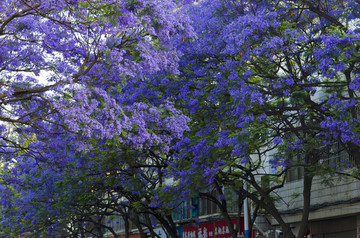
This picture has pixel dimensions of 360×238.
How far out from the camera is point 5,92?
10859 millimetres

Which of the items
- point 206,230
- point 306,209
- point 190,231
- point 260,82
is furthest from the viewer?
point 190,231

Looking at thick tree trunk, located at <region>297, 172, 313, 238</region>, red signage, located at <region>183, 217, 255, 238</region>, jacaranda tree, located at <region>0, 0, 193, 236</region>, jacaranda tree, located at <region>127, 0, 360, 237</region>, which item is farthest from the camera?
red signage, located at <region>183, 217, 255, 238</region>

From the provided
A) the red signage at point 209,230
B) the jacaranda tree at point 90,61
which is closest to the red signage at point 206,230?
the red signage at point 209,230

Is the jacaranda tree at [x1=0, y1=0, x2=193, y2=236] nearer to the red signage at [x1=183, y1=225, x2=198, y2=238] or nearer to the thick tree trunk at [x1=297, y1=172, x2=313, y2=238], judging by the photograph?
the thick tree trunk at [x1=297, y1=172, x2=313, y2=238]

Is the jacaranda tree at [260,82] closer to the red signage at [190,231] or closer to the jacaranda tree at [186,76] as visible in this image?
the jacaranda tree at [186,76]

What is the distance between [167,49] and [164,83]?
A: 3.37m

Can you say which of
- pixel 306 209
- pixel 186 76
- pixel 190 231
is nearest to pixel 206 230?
pixel 190 231

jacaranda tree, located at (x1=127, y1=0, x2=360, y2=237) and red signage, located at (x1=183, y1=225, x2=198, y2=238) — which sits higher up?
jacaranda tree, located at (x1=127, y1=0, x2=360, y2=237)

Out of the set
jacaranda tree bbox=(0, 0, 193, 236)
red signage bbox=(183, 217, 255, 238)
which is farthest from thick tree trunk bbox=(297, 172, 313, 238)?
red signage bbox=(183, 217, 255, 238)

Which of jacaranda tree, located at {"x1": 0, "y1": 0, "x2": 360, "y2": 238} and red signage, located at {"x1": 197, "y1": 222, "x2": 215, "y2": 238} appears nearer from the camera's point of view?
jacaranda tree, located at {"x1": 0, "y1": 0, "x2": 360, "y2": 238}

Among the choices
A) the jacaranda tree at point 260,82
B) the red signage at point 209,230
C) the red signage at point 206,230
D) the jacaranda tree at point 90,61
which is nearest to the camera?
the jacaranda tree at point 90,61

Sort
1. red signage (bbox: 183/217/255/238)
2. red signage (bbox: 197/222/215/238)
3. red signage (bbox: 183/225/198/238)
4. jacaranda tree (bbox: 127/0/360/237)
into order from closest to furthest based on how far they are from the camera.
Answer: jacaranda tree (bbox: 127/0/360/237), red signage (bbox: 183/217/255/238), red signage (bbox: 197/222/215/238), red signage (bbox: 183/225/198/238)

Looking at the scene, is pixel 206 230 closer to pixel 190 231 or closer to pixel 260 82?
pixel 190 231

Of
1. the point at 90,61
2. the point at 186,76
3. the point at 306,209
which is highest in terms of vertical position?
the point at 186,76
